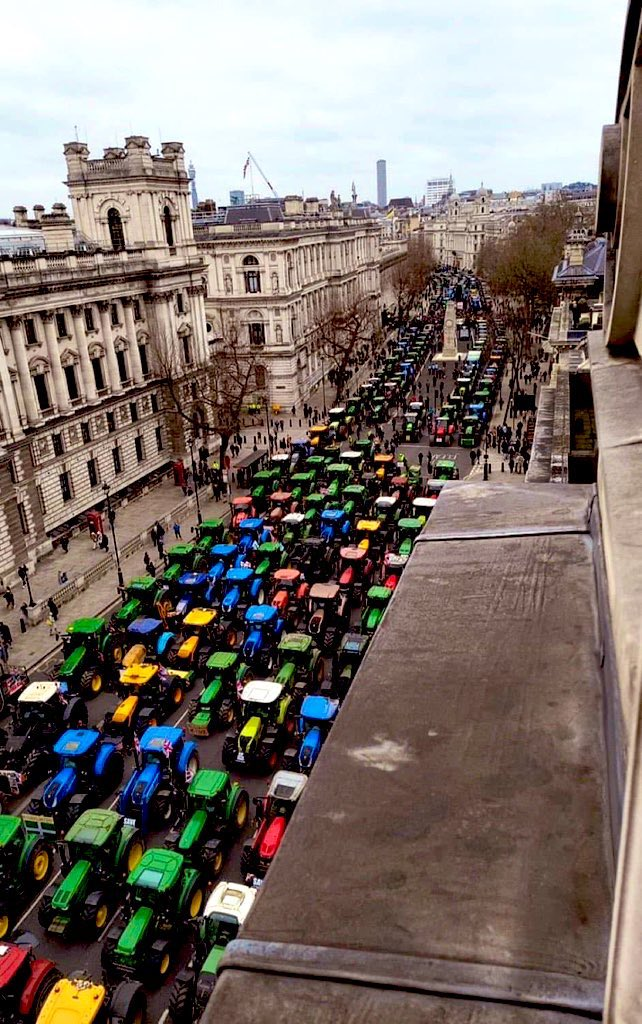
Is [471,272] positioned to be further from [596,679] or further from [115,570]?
[596,679]

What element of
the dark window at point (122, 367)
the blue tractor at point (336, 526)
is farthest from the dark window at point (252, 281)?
the blue tractor at point (336, 526)

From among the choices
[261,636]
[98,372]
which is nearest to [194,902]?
[261,636]

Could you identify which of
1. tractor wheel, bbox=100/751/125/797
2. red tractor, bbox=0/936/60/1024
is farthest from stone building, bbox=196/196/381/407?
red tractor, bbox=0/936/60/1024

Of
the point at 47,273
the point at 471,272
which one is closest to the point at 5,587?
the point at 47,273

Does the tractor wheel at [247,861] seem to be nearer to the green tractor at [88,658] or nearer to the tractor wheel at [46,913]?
the tractor wheel at [46,913]

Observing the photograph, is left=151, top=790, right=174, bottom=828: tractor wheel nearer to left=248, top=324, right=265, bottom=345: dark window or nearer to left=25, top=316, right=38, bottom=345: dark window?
left=25, top=316, right=38, bottom=345: dark window

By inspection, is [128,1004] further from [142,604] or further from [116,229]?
[116,229]
